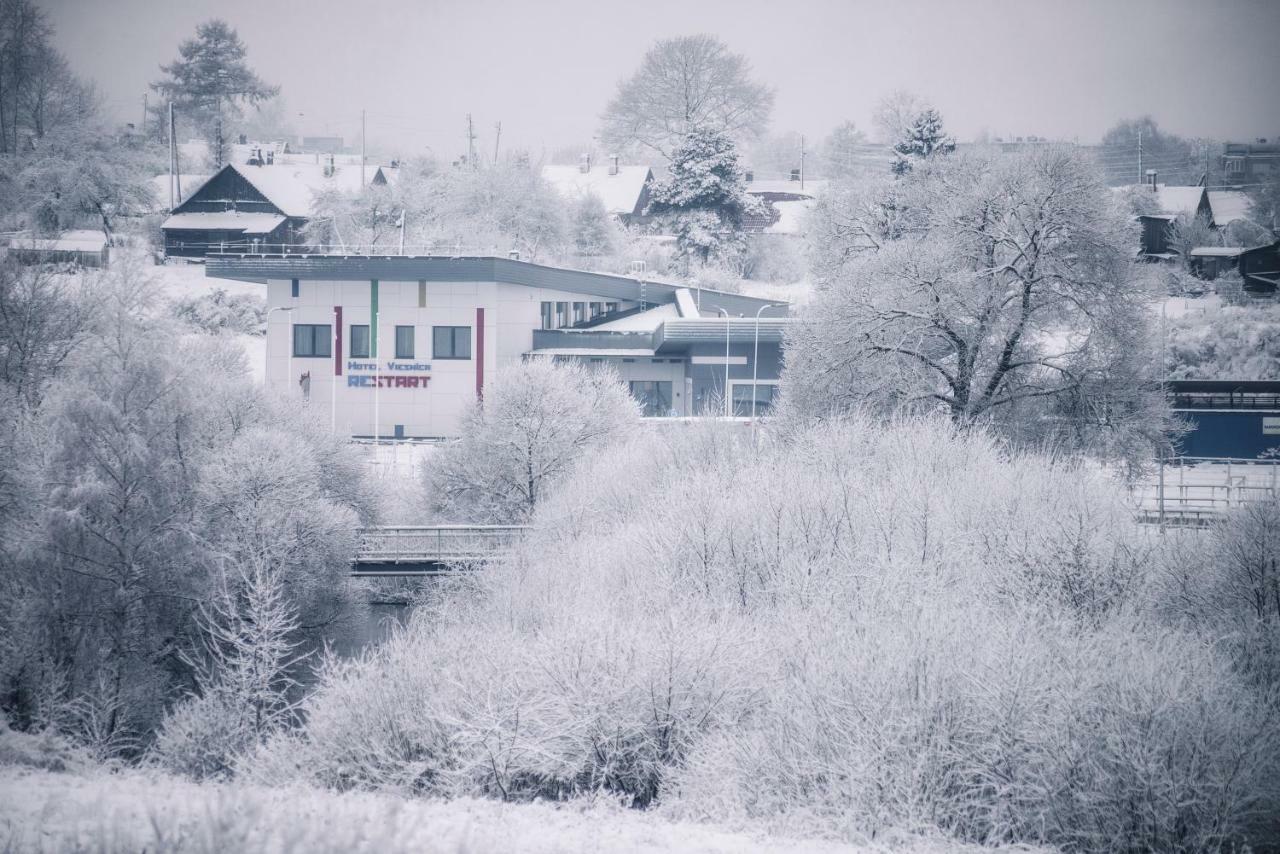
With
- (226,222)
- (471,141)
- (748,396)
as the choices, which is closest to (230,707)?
(748,396)

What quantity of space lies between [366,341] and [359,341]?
385 millimetres

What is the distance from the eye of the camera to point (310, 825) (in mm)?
11094

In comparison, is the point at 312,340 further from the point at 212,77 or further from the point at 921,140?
the point at 212,77

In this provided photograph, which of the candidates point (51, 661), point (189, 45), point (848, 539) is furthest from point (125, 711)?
point (189, 45)

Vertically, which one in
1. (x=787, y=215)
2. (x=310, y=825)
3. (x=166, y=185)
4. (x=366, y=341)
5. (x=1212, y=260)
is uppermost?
(x=166, y=185)

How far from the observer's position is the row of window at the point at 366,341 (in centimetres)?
5047

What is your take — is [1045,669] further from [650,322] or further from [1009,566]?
[650,322]

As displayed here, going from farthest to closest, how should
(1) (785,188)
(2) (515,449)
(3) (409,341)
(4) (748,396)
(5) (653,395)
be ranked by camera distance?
(1) (785,188), (5) (653,395), (4) (748,396), (3) (409,341), (2) (515,449)

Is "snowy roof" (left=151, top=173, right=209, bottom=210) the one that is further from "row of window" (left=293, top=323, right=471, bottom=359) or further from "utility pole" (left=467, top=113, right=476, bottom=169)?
"row of window" (left=293, top=323, right=471, bottom=359)

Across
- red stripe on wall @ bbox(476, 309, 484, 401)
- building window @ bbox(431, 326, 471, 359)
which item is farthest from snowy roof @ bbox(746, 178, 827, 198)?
building window @ bbox(431, 326, 471, 359)

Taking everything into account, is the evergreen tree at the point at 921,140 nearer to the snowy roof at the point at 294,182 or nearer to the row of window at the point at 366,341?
the row of window at the point at 366,341

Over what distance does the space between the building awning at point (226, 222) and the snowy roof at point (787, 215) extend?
114ft

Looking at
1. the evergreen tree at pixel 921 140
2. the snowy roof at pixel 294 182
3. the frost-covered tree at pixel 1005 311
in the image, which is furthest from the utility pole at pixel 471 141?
the frost-covered tree at pixel 1005 311

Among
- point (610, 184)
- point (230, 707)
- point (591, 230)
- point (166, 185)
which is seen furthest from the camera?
point (166, 185)
